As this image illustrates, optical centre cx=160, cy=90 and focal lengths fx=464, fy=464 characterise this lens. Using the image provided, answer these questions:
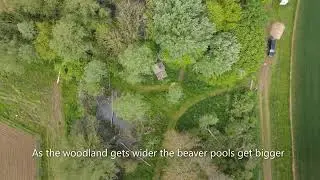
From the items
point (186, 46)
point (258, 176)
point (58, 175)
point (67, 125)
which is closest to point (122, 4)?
point (186, 46)

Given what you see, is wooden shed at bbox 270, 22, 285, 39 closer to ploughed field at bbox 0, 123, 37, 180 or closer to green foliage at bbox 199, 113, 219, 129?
green foliage at bbox 199, 113, 219, 129

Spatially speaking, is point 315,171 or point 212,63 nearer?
point 212,63

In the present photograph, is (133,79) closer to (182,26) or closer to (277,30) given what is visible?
(182,26)

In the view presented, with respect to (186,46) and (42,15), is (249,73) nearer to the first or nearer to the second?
(186,46)

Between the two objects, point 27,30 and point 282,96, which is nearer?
point 27,30

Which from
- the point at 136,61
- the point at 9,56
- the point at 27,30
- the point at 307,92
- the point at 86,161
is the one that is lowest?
the point at 86,161

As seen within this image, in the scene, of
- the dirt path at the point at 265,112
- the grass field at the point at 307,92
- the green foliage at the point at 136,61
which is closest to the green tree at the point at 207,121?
the dirt path at the point at 265,112

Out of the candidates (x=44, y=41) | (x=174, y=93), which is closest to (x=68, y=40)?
(x=44, y=41)
